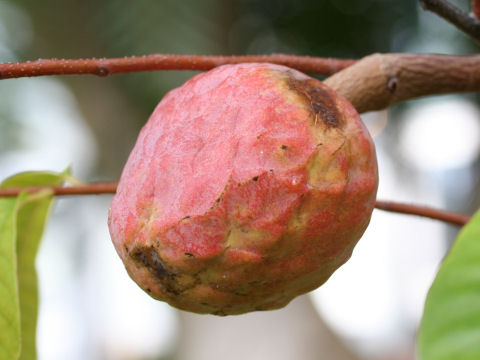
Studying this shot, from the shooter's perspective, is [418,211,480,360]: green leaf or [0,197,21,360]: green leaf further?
[0,197,21,360]: green leaf

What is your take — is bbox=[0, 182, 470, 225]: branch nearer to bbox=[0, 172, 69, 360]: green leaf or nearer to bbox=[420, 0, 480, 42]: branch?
bbox=[0, 172, 69, 360]: green leaf

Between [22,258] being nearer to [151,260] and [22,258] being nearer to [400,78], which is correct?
[151,260]

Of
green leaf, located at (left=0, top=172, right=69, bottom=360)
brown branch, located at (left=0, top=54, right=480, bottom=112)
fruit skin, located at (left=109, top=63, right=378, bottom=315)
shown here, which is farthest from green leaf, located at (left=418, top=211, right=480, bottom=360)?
green leaf, located at (left=0, top=172, right=69, bottom=360)

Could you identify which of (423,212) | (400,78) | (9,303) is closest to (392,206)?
(423,212)

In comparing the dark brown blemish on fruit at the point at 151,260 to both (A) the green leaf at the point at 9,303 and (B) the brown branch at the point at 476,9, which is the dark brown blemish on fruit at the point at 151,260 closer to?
(A) the green leaf at the point at 9,303

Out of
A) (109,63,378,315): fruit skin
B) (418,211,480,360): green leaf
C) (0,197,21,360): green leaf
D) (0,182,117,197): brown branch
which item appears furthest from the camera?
(0,182,117,197): brown branch

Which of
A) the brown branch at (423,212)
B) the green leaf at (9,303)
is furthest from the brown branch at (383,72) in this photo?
the green leaf at (9,303)

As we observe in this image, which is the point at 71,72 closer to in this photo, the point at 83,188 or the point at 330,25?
the point at 83,188
